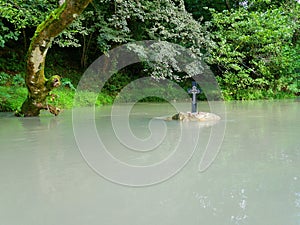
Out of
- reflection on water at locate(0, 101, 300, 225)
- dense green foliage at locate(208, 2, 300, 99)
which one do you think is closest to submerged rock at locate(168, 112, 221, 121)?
reflection on water at locate(0, 101, 300, 225)

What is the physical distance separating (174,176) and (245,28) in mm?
12464

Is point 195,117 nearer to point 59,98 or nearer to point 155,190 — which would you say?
point 155,190

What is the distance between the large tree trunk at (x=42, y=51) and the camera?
15.5 feet

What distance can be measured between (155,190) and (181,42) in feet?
31.6

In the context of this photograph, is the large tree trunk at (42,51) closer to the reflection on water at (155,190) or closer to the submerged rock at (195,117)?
the reflection on water at (155,190)

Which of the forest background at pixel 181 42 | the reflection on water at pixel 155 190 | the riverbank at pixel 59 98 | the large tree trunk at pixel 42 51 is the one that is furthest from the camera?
the forest background at pixel 181 42

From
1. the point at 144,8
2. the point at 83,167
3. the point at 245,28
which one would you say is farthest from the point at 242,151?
the point at 245,28

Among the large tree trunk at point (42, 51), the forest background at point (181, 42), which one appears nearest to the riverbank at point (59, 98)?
the forest background at point (181, 42)

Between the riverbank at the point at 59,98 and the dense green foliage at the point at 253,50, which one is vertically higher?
the dense green foliage at the point at 253,50

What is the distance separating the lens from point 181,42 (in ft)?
36.6

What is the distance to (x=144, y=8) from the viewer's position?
33.2 feet

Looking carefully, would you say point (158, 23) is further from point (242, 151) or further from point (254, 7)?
point (242, 151)

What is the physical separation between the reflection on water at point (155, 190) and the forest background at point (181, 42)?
5629mm

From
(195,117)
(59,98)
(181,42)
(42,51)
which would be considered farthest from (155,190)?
(181,42)
